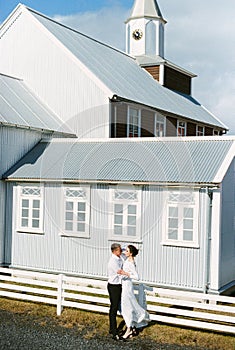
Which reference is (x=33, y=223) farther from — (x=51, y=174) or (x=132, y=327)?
(x=132, y=327)

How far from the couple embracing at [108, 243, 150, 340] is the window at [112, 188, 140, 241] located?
12.7 feet

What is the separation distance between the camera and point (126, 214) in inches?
604

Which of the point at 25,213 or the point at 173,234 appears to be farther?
the point at 25,213

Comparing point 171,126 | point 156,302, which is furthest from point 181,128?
point 156,302

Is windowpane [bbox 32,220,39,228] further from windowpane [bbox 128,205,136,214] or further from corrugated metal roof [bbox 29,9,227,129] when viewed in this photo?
corrugated metal roof [bbox 29,9,227,129]

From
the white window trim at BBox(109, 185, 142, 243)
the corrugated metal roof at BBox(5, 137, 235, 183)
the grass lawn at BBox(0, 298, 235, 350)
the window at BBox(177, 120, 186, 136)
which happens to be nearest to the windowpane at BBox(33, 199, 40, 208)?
the corrugated metal roof at BBox(5, 137, 235, 183)

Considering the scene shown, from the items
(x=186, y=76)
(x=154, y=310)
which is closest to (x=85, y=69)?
(x=154, y=310)

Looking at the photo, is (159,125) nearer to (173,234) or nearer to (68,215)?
(68,215)

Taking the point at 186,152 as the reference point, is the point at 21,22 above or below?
above

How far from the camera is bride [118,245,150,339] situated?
36.5 feet

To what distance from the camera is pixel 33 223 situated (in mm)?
16750

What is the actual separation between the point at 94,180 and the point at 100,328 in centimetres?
535

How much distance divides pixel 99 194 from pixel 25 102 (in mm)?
6866

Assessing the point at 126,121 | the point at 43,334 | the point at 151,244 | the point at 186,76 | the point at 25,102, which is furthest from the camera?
the point at 186,76
